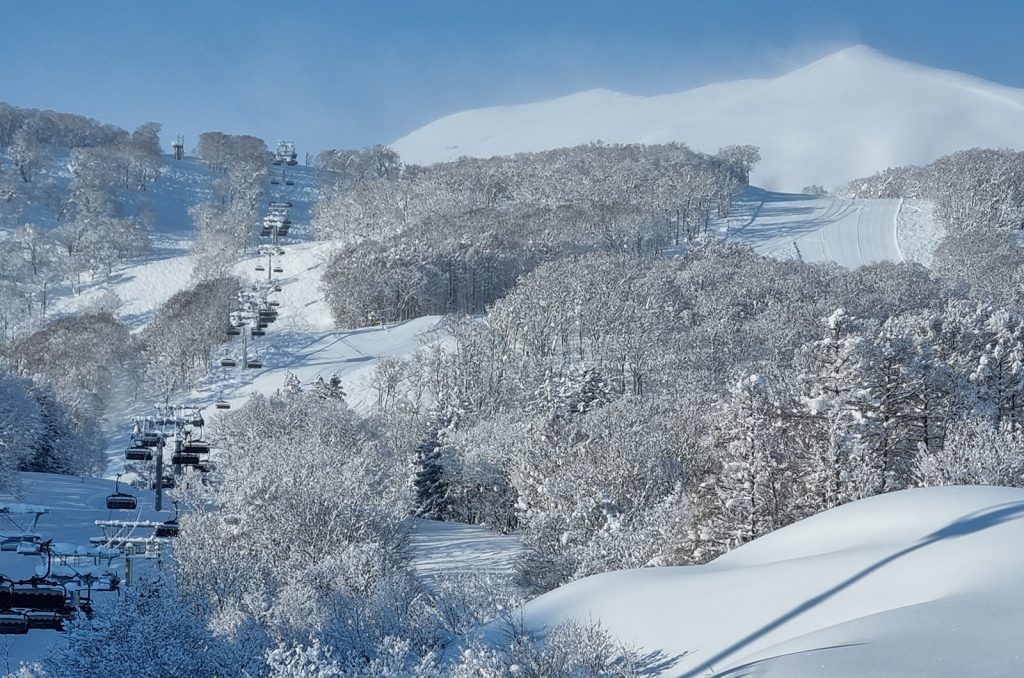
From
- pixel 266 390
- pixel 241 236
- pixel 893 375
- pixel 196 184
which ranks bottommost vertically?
pixel 266 390

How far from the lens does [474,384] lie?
7288 cm

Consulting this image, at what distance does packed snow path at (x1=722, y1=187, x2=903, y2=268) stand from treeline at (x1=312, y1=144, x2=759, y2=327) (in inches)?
208

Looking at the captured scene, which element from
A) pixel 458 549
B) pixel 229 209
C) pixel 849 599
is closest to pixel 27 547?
pixel 849 599

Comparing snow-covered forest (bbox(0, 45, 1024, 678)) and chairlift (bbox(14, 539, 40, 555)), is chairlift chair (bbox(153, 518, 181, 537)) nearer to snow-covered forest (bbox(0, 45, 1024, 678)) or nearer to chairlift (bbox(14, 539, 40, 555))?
snow-covered forest (bbox(0, 45, 1024, 678))

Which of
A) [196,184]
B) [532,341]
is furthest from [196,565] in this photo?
[196,184]

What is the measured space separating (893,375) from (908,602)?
707 inches

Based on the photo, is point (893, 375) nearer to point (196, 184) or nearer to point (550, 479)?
point (550, 479)

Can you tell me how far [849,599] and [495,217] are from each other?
10778 centimetres

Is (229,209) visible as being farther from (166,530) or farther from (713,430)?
(166,530)

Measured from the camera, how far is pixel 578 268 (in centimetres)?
9181

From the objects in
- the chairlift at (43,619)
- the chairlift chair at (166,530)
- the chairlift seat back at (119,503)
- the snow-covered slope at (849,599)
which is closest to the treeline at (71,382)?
the chairlift seat back at (119,503)

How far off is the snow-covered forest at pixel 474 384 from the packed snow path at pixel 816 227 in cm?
196

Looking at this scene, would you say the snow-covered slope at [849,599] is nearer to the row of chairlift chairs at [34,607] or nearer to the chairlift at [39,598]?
the row of chairlift chairs at [34,607]

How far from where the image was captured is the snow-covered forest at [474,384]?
20.0 m
